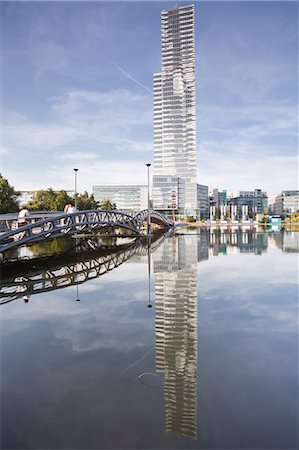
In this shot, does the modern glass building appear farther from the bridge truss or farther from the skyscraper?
the bridge truss

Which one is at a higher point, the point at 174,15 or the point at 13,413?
the point at 174,15

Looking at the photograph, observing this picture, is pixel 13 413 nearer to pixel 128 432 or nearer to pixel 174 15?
pixel 128 432

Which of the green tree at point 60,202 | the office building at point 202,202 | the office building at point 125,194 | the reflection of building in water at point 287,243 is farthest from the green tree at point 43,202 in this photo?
the office building at point 125,194

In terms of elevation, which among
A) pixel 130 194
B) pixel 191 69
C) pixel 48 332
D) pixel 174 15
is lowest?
pixel 48 332

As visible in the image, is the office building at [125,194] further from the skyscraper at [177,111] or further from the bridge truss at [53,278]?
the bridge truss at [53,278]

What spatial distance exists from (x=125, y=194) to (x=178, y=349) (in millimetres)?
165138

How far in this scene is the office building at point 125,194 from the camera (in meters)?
168

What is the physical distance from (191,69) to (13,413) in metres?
172

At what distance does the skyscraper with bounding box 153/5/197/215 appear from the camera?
146 meters

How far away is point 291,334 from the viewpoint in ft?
20.4

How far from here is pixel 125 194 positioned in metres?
169

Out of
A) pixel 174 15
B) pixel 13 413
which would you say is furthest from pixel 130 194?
pixel 13 413

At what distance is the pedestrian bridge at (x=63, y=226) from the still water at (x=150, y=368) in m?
6.05

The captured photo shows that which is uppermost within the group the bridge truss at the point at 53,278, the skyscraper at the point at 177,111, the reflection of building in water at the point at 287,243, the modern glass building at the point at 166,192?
the skyscraper at the point at 177,111
